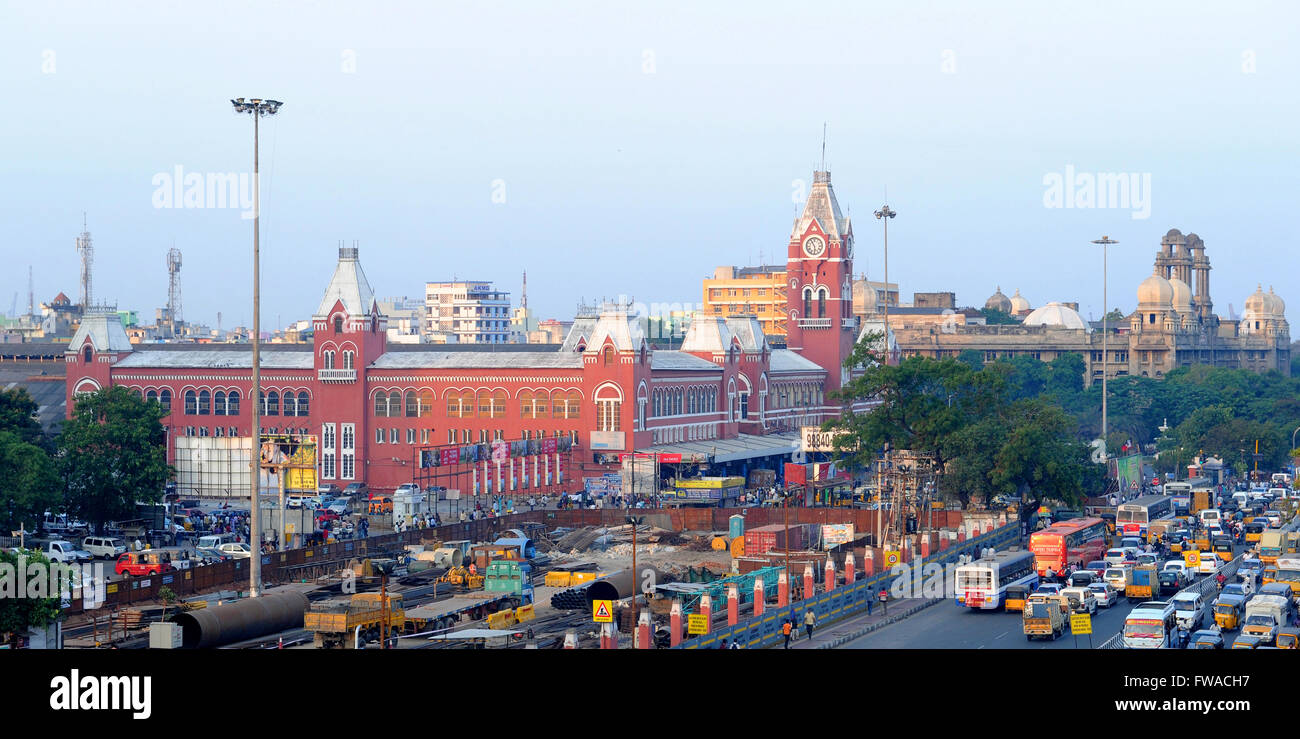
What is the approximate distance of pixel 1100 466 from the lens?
7569 cm

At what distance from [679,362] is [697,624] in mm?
51178

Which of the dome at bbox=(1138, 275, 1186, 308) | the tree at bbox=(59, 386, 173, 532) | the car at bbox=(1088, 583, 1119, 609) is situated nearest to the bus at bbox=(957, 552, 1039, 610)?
the car at bbox=(1088, 583, 1119, 609)

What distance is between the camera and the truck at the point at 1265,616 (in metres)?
36.0

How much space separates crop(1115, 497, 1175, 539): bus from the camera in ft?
203

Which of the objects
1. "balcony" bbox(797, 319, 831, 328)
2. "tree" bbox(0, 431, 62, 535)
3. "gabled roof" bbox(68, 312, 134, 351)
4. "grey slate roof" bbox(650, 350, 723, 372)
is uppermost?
"balcony" bbox(797, 319, 831, 328)

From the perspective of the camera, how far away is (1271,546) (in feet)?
168

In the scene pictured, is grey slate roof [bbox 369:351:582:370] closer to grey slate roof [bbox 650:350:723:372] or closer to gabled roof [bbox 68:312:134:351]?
grey slate roof [bbox 650:350:723:372]

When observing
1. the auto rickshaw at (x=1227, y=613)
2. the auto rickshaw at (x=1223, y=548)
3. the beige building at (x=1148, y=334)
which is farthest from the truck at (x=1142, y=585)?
the beige building at (x=1148, y=334)

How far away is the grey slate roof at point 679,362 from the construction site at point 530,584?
17.3 m

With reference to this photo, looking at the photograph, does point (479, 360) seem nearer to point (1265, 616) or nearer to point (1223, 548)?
point (1223, 548)

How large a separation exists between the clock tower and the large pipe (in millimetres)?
65813

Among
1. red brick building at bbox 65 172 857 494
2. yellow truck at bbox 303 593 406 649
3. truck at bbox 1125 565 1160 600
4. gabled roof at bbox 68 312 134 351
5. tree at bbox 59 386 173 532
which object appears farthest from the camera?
gabled roof at bbox 68 312 134 351
